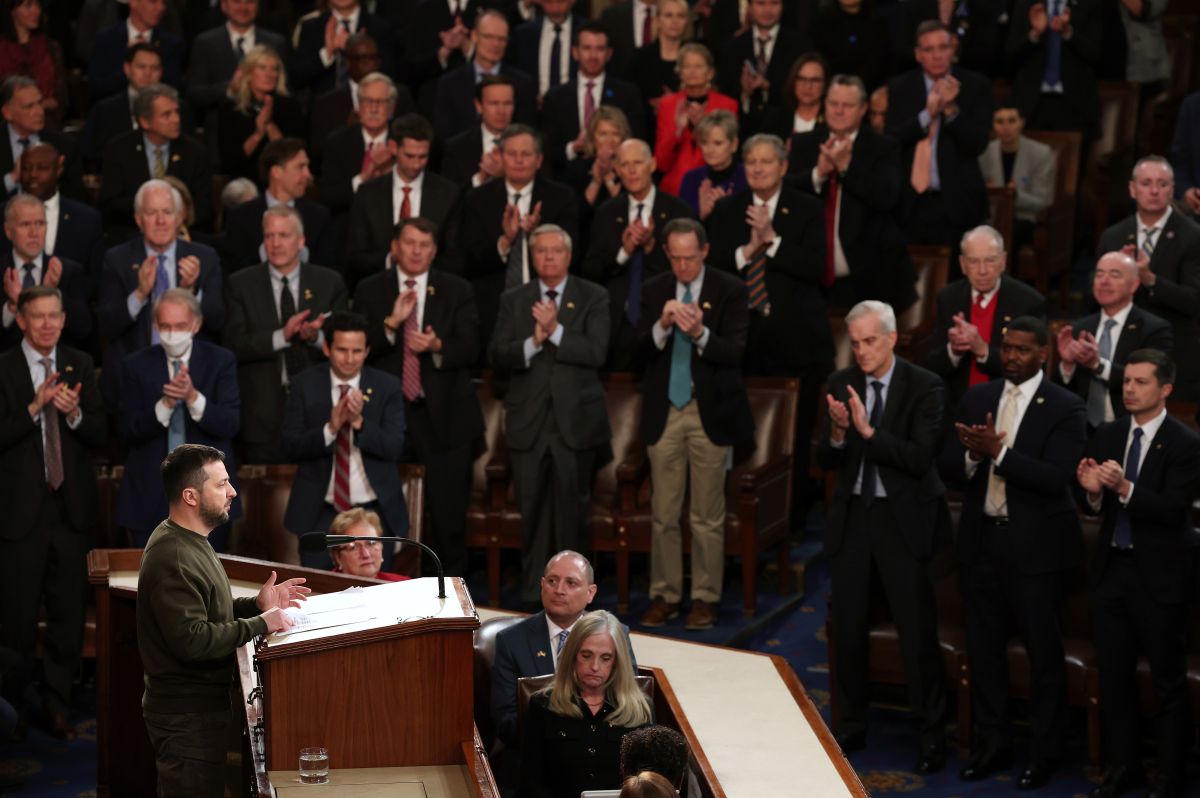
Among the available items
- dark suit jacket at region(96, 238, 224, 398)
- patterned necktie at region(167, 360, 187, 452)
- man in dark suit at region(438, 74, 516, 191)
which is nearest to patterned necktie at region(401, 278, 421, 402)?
dark suit jacket at region(96, 238, 224, 398)

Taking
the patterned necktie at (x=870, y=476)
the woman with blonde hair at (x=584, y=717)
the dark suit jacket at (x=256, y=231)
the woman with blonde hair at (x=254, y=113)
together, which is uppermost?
the woman with blonde hair at (x=254, y=113)

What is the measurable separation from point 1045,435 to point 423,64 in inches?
191

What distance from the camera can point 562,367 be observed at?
289 inches

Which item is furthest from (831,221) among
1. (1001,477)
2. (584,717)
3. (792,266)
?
(584,717)

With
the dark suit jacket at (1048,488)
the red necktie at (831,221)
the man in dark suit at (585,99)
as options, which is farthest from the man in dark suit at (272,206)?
the dark suit jacket at (1048,488)

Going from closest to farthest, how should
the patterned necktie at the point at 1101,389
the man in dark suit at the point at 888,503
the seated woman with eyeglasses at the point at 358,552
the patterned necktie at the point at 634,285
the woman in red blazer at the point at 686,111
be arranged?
the seated woman with eyeglasses at the point at 358,552
the man in dark suit at the point at 888,503
the patterned necktie at the point at 1101,389
the patterned necktie at the point at 634,285
the woman in red blazer at the point at 686,111

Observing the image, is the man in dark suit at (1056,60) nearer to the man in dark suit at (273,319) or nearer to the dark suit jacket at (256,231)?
the dark suit jacket at (256,231)

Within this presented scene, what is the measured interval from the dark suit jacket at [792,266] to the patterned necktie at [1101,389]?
53.0 inches

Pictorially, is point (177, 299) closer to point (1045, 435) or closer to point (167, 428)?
point (167, 428)

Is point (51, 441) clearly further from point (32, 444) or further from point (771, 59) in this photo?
point (771, 59)

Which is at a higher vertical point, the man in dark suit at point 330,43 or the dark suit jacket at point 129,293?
the man in dark suit at point 330,43

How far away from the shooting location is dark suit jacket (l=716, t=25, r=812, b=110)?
9.28 meters

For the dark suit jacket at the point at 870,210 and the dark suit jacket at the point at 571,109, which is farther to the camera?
the dark suit jacket at the point at 571,109

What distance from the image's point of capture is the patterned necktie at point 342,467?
6.73 m
